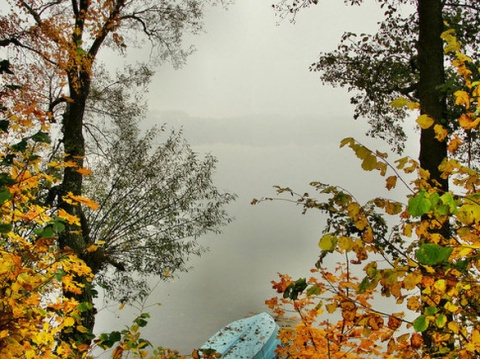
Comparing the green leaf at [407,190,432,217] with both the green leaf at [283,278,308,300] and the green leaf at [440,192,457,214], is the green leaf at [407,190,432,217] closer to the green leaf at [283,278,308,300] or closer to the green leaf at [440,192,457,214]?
the green leaf at [440,192,457,214]

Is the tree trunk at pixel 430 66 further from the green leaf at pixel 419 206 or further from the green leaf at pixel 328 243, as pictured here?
the green leaf at pixel 419 206

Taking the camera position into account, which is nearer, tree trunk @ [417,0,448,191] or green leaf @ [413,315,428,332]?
green leaf @ [413,315,428,332]

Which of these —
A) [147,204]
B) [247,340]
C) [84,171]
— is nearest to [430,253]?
[84,171]

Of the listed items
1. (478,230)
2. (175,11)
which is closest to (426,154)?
(478,230)

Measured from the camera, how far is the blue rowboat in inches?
486

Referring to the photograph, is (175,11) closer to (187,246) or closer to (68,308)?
(187,246)

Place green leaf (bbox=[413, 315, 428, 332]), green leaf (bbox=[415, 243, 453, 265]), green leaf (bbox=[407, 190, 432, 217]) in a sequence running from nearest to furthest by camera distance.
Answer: green leaf (bbox=[415, 243, 453, 265]), green leaf (bbox=[407, 190, 432, 217]), green leaf (bbox=[413, 315, 428, 332])

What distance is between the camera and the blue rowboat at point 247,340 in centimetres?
1234

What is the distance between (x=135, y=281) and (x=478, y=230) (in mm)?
11415

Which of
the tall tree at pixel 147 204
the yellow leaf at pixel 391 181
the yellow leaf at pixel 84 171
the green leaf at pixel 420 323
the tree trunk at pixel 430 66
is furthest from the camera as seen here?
the tall tree at pixel 147 204

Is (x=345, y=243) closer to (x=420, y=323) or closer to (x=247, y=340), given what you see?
(x=420, y=323)

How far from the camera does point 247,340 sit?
13031mm

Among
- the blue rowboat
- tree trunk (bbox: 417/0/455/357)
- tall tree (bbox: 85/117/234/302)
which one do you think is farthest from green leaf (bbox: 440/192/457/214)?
the blue rowboat

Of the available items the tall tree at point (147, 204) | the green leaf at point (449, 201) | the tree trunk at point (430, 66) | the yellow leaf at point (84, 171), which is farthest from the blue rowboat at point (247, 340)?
the green leaf at point (449, 201)
